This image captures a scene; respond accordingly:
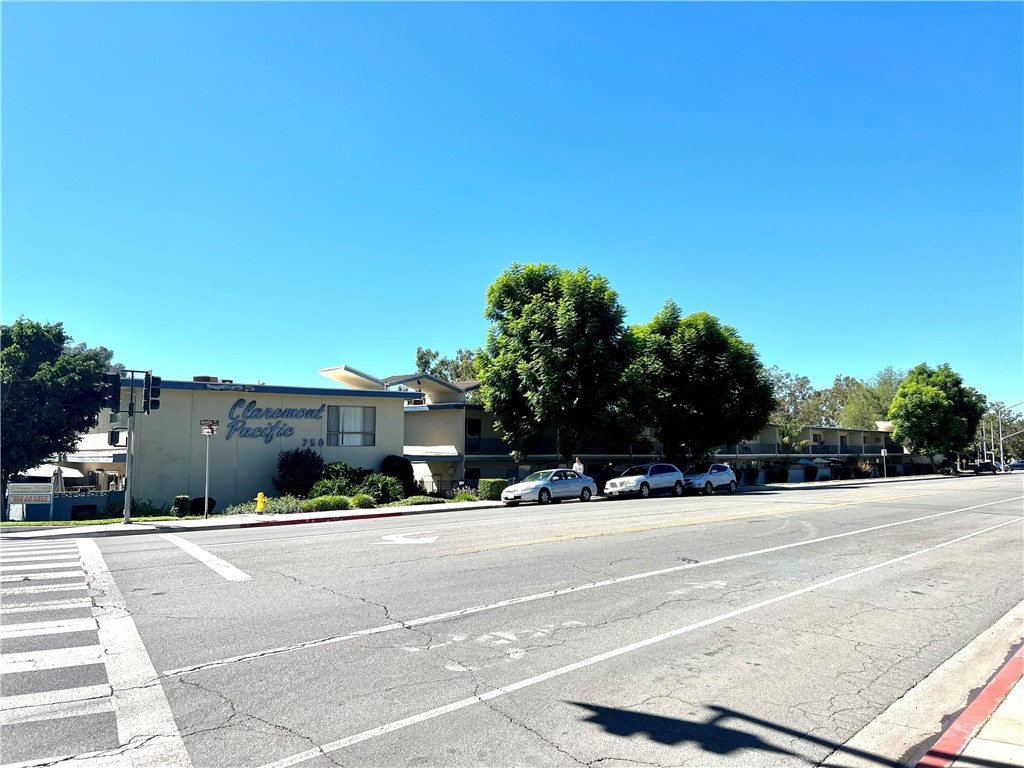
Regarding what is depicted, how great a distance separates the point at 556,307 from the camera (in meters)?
35.4

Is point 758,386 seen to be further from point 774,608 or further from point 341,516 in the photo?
point 774,608

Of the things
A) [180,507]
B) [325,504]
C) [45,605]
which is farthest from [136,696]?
[180,507]

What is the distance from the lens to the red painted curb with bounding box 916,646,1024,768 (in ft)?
14.4

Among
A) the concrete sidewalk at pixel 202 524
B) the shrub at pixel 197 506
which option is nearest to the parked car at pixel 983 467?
the concrete sidewalk at pixel 202 524

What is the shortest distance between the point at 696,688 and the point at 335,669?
10.1ft

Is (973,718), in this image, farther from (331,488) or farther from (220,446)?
(220,446)

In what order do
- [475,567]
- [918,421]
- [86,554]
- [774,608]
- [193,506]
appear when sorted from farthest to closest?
[918,421] < [193,506] < [86,554] < [475,567] < [774,608]

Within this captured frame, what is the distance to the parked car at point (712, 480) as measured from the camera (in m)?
35.0

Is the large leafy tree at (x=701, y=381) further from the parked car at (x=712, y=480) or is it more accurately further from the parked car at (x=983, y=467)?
the parked car at (x=983, y=467)

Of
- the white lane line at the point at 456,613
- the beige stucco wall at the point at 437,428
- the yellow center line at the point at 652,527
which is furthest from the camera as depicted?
the beige stucco wall at the point at 437,428

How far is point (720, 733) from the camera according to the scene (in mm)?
4734

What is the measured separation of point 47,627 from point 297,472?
73.9ft

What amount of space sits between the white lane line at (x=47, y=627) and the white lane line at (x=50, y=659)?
2.22 ft

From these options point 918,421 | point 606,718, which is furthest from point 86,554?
point 918,421
